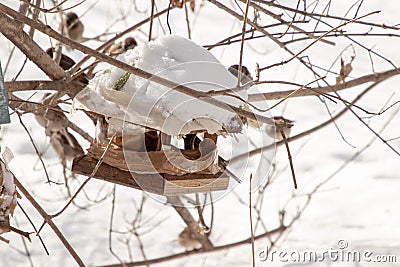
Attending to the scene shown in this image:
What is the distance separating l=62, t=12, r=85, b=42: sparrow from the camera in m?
2.12

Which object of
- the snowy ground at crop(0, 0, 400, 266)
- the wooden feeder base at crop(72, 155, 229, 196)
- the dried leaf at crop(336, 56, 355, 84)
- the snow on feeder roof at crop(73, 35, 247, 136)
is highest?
the snowy ground at crop(0, 0, 400, 266)

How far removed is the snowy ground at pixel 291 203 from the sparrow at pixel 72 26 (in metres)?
0.52

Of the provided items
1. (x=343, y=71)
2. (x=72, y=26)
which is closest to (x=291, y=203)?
(x=72, y=26)

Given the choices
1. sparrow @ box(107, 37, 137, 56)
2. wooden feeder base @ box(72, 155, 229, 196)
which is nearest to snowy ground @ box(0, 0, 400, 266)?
sparrow @ box(107, 37, 137, 56)

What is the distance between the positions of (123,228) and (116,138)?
1550 mm

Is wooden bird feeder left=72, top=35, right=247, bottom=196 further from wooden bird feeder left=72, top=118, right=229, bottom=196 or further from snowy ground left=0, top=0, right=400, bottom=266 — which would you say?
snowy ground left=0, top=0, right=400, bottom=266

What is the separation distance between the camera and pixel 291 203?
2.85 metres

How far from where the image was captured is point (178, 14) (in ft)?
12.3

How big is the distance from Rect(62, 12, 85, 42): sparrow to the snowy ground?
0.52 metres

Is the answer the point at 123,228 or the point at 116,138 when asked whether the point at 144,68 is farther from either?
the point at 123,228

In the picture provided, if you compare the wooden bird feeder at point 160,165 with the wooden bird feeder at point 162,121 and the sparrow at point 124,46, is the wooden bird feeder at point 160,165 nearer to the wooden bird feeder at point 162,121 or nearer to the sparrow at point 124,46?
the wooden bird feeder at point 162,121

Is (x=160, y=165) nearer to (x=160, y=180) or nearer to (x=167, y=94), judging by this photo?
(x=160, y=180)

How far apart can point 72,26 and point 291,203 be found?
1.28 m

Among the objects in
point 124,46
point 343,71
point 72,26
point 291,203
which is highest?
point 72,26
